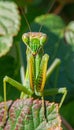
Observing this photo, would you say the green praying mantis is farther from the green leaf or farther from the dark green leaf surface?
the dark green leaf surface

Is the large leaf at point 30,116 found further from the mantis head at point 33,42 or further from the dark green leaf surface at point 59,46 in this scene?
the dark green leaf surface at point 59,46

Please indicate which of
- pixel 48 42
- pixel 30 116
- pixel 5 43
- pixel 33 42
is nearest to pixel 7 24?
pixel 5 43

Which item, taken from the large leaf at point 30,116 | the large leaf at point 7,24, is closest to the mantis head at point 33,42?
the large leaf at point 7,24

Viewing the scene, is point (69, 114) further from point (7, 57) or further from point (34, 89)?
point (7, 57)

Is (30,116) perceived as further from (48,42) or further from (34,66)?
(48,42)

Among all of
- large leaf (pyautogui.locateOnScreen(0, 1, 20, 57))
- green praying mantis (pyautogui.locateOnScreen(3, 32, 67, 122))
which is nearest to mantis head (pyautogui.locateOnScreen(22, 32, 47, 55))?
green praying mantis (pyautogui.locateOnScreen(3, 32, 67, 122))

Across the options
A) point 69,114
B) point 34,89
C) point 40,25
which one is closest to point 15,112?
point 34,89
